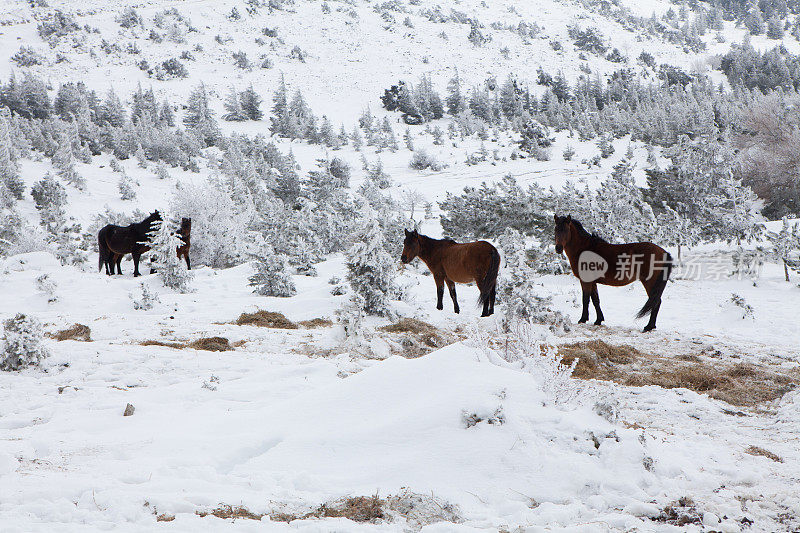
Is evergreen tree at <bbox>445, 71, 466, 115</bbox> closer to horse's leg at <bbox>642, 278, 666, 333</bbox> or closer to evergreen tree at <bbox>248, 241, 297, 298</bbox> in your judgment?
evergreen tree at <bbox>248, 241, 297, 298</bbox>

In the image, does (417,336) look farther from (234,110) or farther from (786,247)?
(234,110)

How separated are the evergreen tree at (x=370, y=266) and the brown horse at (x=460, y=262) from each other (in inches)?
63.2

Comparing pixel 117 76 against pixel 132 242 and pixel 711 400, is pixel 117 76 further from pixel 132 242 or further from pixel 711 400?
pixel 711 400

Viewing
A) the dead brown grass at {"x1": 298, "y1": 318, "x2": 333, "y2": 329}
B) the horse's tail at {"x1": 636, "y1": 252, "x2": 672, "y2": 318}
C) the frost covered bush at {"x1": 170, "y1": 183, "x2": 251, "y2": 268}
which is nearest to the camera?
the dead brown grass at {"x1": 298, "y1": 318, "x2": 333, "y2": 329}

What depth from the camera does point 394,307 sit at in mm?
9766

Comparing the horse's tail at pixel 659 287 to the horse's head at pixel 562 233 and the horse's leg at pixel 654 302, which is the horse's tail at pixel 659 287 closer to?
the horse's leg at pixel 654 302

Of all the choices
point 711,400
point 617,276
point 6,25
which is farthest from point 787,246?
point 6,25

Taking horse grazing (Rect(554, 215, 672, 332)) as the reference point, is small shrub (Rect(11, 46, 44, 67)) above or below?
above

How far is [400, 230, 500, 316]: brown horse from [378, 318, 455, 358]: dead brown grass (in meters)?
1.60

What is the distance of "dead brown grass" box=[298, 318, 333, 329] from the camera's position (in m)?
8.85

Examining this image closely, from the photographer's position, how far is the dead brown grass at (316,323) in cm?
885

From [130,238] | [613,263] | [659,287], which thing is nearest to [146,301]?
[130,238]

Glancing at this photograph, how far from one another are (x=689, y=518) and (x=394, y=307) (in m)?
7.23

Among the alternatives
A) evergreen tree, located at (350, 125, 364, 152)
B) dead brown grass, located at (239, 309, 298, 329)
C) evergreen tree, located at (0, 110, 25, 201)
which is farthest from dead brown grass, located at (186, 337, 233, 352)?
evergreen tree, located at (350, 125, 364, 152)
